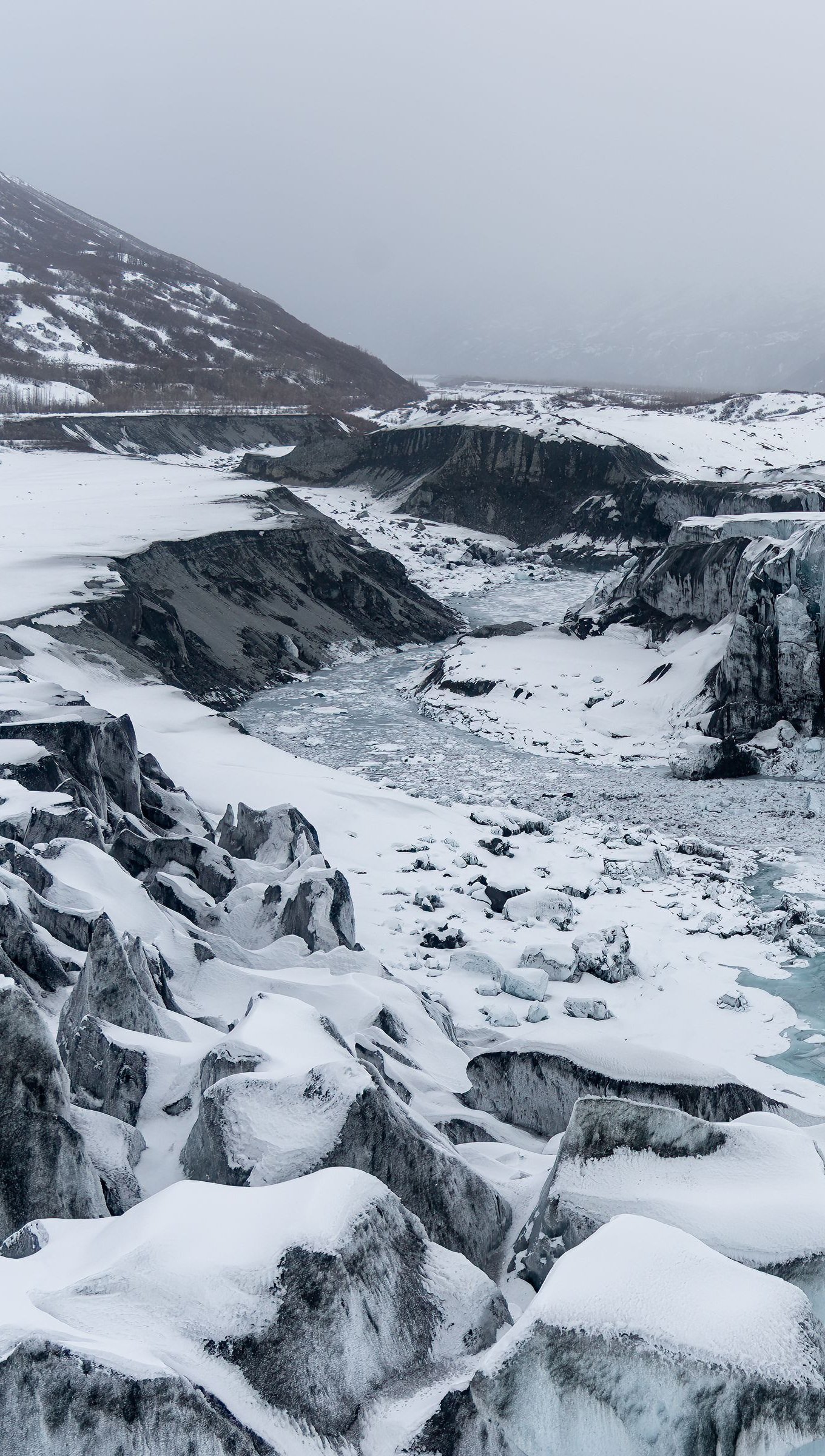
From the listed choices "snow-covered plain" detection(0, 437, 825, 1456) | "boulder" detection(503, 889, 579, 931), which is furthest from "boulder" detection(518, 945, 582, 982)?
"boulder" detection(503, 889, 579, 931)

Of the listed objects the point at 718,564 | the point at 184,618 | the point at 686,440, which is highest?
the point at 686,440

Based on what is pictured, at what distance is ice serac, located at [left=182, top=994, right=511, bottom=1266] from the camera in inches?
203

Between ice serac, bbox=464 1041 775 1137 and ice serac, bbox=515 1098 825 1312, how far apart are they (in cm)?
121

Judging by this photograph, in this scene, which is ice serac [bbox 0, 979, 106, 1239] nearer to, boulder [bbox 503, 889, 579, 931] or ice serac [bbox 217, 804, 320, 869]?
ice serac [bbox 217, 804, 320, 869]

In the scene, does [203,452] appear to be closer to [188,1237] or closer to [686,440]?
[686,440]

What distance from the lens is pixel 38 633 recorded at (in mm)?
23875

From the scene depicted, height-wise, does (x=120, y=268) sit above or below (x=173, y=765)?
above

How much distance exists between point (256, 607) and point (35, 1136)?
1149 inches

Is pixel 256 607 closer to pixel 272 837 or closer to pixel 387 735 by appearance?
pixel 387 735

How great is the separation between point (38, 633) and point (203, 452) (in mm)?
44526

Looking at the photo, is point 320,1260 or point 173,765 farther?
point 173,765

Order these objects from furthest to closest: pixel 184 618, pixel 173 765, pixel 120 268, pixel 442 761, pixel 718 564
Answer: pixel 120 268, pixel 184 618, pixel 718 564, pixel 442 761, pixel 173 765

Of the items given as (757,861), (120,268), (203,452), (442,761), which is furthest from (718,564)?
(120,268)

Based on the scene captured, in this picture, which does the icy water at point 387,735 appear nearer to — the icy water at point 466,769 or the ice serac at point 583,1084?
the icy water at point 466,769
